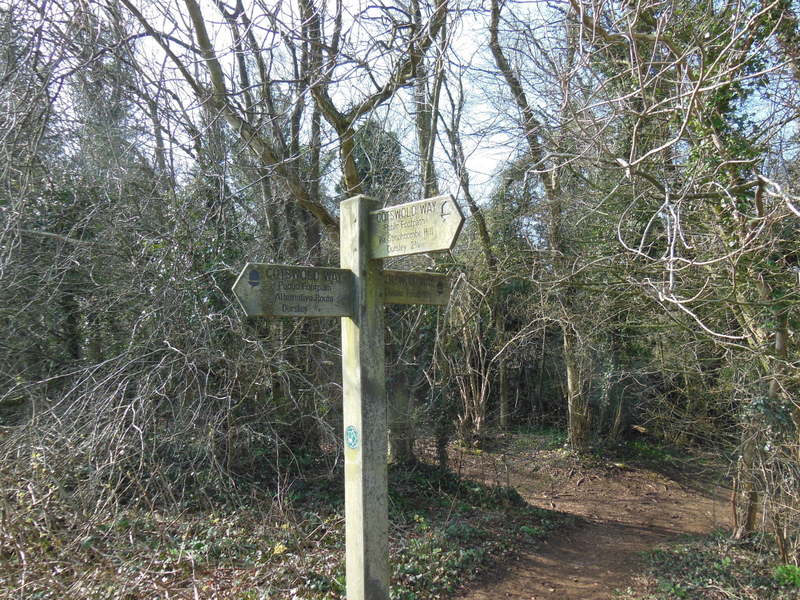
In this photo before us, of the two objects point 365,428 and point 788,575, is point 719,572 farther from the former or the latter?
point 365,428

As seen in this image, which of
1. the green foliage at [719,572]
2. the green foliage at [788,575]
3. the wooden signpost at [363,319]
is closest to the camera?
the wooden signpost at [363,319]

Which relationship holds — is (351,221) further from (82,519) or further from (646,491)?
(646,491)

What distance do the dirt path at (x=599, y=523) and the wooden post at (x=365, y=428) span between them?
2424 mm

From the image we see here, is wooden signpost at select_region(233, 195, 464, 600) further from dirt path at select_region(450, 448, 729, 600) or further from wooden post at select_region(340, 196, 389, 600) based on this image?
dirt path at select_region(450, 448, 729, 600)

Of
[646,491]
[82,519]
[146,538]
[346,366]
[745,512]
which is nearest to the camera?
[346,366]

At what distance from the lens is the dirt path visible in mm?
5531

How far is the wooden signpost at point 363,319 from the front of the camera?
2.96 metres

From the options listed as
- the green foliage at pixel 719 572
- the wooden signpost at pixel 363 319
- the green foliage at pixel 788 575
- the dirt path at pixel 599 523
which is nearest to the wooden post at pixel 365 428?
the wooden signpost at pixel 363 319

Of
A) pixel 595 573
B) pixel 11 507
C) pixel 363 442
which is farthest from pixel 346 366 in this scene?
pixel 595 573

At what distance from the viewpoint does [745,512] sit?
663cm

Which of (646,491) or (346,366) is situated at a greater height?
(346,366)

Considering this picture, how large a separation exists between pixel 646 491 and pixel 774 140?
6.77 metres

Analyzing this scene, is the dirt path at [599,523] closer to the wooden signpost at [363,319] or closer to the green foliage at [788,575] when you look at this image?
the green foliage at [788,575]

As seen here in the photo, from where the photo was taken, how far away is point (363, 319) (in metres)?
3.15
